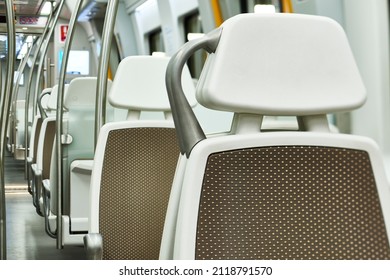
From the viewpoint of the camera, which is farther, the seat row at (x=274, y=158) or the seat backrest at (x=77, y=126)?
the seat backrest at (x=77, y=126)

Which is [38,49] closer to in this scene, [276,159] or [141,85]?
[141,85]

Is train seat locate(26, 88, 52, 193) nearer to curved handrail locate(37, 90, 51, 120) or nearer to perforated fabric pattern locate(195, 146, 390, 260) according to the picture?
curved handrail locate(37, 90, 51, 120)

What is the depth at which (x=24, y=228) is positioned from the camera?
15.5ft

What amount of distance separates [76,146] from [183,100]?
3057 millimetres

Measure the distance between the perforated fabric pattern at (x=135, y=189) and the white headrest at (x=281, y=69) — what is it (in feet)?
4.04

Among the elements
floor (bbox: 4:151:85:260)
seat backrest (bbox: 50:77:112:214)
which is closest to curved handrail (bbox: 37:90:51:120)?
seat backrest (bbox: 50:77:112:214)

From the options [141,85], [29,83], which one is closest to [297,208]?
[141,85]

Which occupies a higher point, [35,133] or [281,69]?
[281,69]

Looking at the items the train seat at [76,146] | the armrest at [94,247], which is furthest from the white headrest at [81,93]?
the armrest at [94,247]

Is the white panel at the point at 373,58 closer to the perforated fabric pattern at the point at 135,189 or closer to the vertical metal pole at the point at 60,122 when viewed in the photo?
the perforated fabric pattern at the point at 135,189

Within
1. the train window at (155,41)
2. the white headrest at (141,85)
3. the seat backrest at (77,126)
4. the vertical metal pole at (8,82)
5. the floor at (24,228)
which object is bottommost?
the floor at (24,228)

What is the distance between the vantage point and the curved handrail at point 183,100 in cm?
135

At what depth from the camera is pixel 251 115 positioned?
4.53 ft
